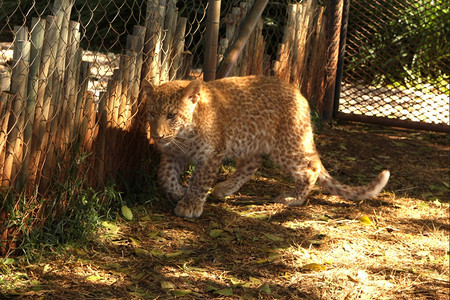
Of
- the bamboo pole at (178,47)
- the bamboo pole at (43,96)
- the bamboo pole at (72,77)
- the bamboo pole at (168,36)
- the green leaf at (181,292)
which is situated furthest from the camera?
the bamboo pole at (178,47)

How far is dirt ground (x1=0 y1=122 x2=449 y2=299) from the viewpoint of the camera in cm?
450

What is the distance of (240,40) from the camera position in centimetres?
657

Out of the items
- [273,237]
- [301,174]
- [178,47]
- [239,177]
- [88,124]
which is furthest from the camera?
[239,177]

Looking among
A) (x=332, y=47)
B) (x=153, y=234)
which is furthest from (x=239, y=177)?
(x=332, y=47)

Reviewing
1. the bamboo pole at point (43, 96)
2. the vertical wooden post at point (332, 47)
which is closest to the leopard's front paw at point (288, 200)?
the bamboo pole at point (43, 96)

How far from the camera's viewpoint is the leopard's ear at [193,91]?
17.7ft

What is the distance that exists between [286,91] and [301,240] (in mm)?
1462

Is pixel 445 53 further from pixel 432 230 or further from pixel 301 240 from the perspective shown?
pixel 301 240

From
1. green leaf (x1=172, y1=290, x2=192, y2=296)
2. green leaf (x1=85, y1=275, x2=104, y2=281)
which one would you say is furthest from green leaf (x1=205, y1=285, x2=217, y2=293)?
green leaf (x1=85, y1=275, x2=104, y2=281)

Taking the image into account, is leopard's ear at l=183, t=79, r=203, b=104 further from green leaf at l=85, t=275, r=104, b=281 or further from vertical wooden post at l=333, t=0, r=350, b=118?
vertical wooden post at l=333, t=0, r=350, b=118

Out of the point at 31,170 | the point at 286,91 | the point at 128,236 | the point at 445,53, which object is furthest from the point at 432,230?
the point at 445,53

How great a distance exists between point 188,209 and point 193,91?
981mm

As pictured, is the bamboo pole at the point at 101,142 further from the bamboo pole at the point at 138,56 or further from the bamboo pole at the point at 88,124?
the bamboo pole at the point at 138,56

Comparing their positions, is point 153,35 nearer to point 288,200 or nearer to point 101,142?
point 101,142
